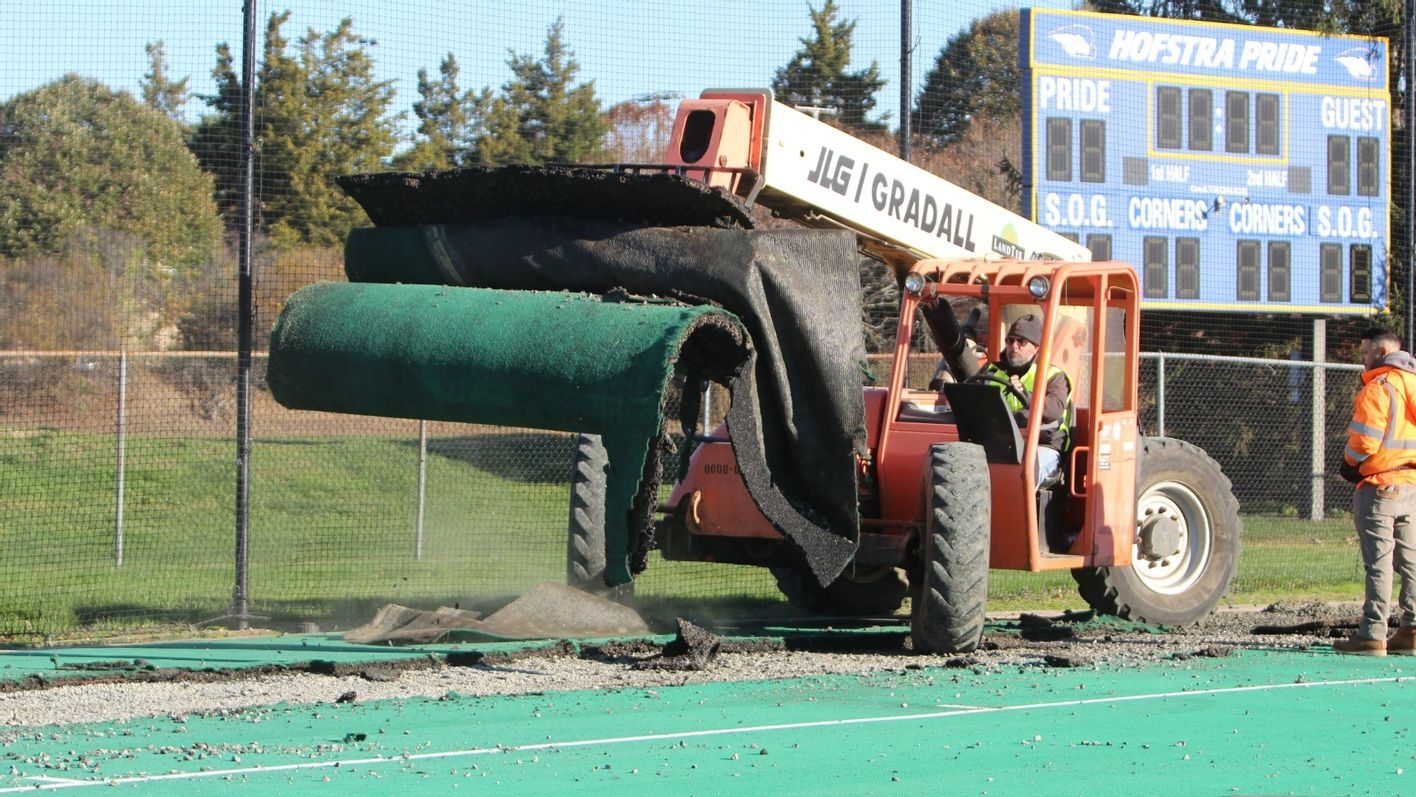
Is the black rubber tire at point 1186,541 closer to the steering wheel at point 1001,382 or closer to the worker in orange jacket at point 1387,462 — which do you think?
the worker in orange jacket at point 1387,462

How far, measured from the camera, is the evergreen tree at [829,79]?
1822 centimetres

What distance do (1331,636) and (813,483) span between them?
4.63 m

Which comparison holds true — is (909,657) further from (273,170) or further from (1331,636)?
(273,170)

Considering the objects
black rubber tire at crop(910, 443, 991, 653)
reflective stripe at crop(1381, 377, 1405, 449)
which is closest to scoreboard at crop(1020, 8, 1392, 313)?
reflective stripe at crop(1381, 377, 1405, 449)

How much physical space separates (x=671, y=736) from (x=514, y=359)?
188cm

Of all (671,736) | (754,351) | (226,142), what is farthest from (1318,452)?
(671,736)

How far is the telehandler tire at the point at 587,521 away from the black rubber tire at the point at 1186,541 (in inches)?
127

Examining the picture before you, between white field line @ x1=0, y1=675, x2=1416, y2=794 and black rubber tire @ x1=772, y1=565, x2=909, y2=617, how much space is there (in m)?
3.28

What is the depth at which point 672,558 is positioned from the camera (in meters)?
11.1

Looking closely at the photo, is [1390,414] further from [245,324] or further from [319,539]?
[319,539]

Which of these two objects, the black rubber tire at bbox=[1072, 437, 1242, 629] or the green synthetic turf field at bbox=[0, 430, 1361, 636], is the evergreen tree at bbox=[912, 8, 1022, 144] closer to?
the black rubber tire at bbox=[1072, 437, 1242, 629]

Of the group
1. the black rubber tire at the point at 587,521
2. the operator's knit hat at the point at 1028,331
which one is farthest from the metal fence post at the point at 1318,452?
the black rubber tire at the point at 587,521

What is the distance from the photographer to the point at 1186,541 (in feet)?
40.1

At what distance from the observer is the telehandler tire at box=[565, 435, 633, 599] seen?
38.0ft
